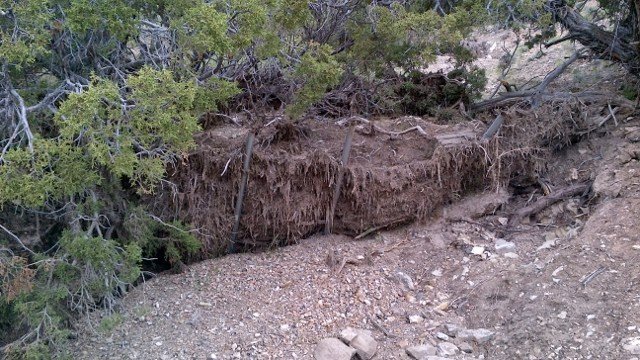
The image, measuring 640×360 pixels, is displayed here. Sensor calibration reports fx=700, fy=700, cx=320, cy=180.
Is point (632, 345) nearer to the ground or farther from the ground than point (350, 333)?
farther from the ground

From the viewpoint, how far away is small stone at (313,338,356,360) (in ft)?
18.5

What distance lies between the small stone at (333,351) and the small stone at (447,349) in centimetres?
74

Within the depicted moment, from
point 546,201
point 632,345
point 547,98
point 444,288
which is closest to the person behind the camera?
point 632,345

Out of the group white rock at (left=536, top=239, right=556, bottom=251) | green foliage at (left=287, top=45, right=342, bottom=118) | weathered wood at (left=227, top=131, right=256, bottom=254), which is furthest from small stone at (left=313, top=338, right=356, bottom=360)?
white rock at (left=536, top=239, right=556, bottom=251)

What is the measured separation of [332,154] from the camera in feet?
23.5

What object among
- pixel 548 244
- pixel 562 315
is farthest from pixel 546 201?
pixel 562 315

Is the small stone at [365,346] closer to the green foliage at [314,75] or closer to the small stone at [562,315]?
the small stone at [562,315]

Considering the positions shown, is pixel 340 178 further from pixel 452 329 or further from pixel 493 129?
pixel 452 329

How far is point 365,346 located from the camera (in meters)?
5.75

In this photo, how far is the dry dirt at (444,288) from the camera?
573cm

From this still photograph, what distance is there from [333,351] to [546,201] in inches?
124

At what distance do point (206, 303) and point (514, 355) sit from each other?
2.71 meters

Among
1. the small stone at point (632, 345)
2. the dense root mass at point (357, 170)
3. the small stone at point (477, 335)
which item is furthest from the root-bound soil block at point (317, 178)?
the small stone at point (632, 345)

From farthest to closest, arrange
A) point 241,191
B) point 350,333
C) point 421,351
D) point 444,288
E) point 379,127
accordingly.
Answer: point 379,127, point 241,191, point 444,288, point 350,333, point 421,351
